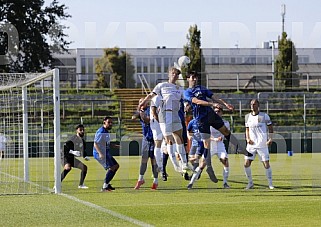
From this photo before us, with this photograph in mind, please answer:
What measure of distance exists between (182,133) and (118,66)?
1690 inches

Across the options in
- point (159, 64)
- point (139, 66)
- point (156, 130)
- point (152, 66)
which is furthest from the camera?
point (139, 66)

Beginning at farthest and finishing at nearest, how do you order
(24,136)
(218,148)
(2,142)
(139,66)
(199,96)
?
(139,66) → (2,142) → (24,136) → (218,148) → (199,96)

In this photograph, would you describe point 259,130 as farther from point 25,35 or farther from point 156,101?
point 25,35

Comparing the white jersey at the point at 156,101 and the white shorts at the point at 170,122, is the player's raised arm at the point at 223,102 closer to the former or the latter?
the white shorts at the point at 170,122

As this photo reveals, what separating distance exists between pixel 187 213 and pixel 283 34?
133 feet

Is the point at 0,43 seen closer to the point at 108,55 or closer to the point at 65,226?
the point at 108,55

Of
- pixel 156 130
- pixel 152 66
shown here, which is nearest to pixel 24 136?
pixel 156 130

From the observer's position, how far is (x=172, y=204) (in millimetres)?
14047

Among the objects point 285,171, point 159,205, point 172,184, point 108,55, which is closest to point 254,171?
point 285,171

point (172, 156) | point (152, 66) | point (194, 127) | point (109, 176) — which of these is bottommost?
point (109, 176)

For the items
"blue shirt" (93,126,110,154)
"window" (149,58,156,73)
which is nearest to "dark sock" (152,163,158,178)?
"blue shirt" (93,126,110,154)

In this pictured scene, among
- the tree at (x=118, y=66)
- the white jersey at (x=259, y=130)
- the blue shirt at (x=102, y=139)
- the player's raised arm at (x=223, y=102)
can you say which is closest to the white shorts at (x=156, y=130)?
the blue shirt at (x=102, y=139)

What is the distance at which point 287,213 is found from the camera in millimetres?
12555

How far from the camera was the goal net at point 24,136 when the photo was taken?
1702cm
